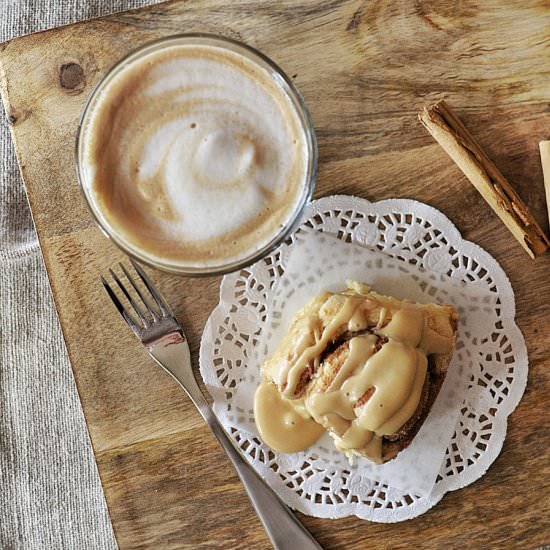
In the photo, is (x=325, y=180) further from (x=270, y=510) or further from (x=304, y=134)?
(x=270, y=510)

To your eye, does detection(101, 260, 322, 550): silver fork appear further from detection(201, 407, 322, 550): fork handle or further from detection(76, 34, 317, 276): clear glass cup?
detection(76, 34, 317, 276): clear glass cup

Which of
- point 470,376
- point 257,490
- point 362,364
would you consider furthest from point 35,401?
point 470,376

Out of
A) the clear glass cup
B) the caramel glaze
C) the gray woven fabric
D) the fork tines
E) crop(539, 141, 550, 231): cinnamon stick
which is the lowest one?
the gray woven fabric

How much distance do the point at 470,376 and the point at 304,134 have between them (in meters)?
0.50

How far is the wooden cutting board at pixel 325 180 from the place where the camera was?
133cm

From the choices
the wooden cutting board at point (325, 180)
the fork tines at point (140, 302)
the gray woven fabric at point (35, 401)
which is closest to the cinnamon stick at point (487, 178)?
the wooden cutting board at point (325, 180)

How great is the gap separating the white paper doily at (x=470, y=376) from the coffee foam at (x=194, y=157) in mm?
189

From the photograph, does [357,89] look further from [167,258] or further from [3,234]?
[3,234]

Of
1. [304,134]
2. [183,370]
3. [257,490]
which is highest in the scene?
[304,134]

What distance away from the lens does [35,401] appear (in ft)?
5.71

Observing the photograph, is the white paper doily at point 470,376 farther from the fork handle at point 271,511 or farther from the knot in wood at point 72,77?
the knot in wood at point 72,77

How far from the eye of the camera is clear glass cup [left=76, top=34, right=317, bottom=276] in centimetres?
116

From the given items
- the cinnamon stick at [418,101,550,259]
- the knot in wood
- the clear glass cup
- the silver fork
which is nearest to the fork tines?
the silver fork

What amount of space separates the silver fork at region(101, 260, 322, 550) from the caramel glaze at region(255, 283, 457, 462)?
0.14 m
